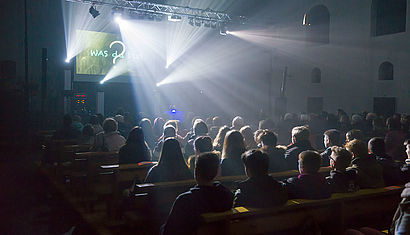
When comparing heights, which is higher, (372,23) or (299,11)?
(299,11)

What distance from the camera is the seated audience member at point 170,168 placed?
4.25 metres

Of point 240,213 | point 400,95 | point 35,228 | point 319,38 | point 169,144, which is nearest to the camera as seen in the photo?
point 240,213

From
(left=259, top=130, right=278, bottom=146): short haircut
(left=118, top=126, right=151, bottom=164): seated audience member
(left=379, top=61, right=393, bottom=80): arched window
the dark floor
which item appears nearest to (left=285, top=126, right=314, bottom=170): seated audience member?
(left=259, top=130, right=278, bottom=146): short haircut

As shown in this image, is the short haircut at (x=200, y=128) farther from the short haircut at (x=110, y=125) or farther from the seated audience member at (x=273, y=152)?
the seated audience member at (x=273, y=152)

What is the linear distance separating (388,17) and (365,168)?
43.4 ft

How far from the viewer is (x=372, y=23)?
1513 centimetres

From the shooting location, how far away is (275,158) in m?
4.88

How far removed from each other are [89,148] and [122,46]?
34.1 feet

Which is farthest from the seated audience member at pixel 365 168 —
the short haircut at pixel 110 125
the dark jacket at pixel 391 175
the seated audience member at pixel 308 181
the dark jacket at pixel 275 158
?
the short haircut at pixel 110 125

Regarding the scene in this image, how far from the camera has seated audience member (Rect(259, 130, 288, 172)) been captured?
192 inches

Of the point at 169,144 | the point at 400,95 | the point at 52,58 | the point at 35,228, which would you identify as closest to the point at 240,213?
the point at 169,144

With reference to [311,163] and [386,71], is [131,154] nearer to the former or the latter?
[311,163]

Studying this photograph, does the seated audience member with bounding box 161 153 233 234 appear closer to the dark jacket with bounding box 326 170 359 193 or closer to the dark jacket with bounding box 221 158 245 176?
the dark jacket with bounding box 326 170 359 193

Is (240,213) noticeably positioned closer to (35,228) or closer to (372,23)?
(35,228)
